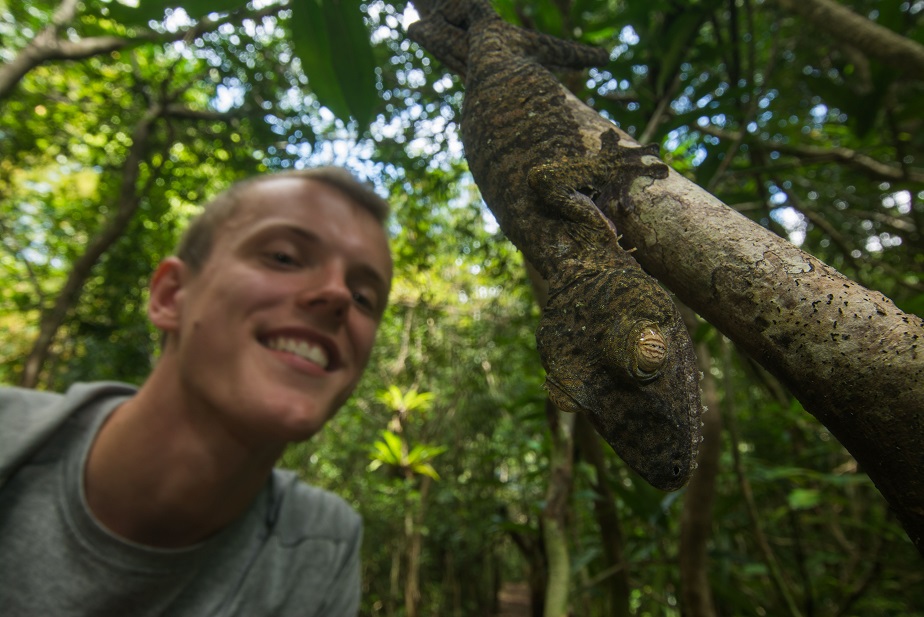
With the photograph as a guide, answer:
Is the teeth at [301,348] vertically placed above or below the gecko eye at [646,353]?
above

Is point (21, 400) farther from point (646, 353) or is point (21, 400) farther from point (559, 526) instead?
point (646, 353)

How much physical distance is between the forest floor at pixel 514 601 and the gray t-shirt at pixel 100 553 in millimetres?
4828

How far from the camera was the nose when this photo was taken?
1.73m

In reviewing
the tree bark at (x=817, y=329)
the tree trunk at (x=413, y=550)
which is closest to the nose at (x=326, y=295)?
the tree bark at (x=817, y=329)

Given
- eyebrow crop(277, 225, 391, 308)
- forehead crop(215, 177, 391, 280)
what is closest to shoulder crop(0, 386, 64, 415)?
forehead crop(215, 177, 391, 280)

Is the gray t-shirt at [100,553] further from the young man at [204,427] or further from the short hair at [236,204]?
the short hair at [236,204]

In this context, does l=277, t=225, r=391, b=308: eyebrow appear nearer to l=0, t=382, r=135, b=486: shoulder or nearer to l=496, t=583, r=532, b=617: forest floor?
l=0, t=382, r=135, b=486: shoulder

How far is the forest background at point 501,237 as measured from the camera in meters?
2.09

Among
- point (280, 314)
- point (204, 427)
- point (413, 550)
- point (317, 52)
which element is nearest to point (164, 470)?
point (204, 427)

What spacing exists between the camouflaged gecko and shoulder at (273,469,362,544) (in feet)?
6.26

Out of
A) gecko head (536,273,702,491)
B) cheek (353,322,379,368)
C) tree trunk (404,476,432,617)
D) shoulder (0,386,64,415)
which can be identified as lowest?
tree trunk (404,476,432,617)

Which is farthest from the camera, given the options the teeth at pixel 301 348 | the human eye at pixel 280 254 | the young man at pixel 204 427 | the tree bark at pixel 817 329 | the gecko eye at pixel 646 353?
the human eye at pixel 280 254

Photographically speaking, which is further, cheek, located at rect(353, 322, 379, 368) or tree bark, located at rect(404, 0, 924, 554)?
cheek, located at rect(353, 322, 379, 368)

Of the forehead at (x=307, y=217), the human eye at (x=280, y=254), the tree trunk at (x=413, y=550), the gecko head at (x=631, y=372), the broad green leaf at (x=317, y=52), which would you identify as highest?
the broad green leaf at (x=317, y=52)
